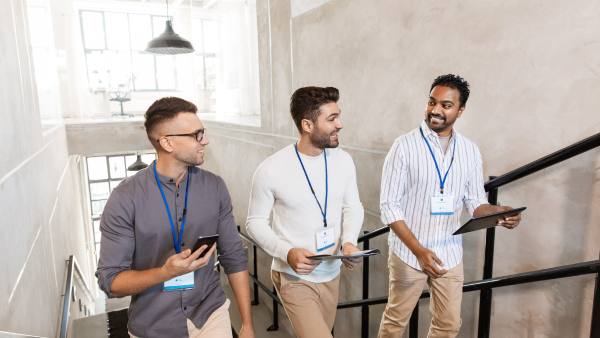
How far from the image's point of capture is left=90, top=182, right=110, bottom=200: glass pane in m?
13.7

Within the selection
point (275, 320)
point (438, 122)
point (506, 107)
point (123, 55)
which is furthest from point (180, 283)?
point (123, 55)

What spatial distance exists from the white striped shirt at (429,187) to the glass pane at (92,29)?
505 inches

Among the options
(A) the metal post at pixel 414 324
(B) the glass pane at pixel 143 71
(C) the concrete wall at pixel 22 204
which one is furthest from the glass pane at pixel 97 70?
(A) the metal post at pixel 414 324

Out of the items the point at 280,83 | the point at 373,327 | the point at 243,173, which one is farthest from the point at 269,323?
the point at 280,83

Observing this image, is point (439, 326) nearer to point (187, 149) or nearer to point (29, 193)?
point (187, 149)

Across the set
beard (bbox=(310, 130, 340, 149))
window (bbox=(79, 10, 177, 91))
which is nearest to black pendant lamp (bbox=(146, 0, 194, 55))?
beard (bbox=(310, 130, 340, 149))

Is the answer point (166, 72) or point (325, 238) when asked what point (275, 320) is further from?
point (166, 72)

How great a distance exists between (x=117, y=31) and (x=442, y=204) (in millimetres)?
13046

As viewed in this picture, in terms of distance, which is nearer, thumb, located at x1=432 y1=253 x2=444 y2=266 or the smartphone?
the smartphone

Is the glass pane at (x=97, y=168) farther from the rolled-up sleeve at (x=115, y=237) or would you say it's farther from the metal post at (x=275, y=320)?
the rolled-up sleeve at (x=115, y=237)

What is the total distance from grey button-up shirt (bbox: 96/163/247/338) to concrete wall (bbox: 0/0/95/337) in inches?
14.5

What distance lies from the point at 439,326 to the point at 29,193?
238cm

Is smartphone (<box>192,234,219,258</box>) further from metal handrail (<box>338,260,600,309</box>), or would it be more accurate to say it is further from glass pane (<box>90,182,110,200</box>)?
glass pane (<box>90,182,110,200</box>)

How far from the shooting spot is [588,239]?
1.82 metres
